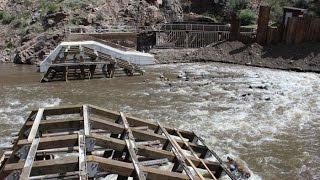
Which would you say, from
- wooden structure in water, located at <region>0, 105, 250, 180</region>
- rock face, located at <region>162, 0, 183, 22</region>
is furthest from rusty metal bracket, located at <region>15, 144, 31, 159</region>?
rock face, located at <region>162, 0, 183, 22</region>

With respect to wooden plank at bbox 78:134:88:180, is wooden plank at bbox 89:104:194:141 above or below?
below

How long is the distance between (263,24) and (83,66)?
1676cm

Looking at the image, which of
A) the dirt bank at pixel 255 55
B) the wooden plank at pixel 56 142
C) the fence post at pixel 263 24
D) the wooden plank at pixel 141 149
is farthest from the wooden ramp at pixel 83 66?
the wooden plank at pixel 56 142

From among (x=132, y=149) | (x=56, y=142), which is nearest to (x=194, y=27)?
(x=132, y=149)

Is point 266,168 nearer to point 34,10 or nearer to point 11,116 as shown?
point 11,116

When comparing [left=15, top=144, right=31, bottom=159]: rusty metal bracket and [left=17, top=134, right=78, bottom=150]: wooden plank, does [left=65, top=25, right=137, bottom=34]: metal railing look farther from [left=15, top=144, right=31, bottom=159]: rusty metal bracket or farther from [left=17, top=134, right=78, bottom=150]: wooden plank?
[left=15, top=144, right=31, bottom=159]: rusty metal bracket

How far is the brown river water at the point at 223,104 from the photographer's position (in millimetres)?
14172

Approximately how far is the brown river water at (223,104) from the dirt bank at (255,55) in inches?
60.3

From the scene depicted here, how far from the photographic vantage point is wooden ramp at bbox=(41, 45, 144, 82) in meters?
30.0

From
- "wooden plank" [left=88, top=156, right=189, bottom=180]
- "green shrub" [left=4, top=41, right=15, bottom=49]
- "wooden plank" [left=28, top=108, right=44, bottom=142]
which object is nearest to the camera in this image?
"wooden plank" [left=88, top=156, right=189, bottom=180]

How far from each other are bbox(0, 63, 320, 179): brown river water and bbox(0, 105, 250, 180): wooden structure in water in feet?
11.0

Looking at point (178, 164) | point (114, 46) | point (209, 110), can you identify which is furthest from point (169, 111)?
point (114, 46)

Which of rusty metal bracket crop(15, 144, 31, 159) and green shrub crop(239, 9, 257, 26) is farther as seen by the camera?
green shrub crop(239, 9, 257, 26)

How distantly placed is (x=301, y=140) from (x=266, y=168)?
11.4 ft
